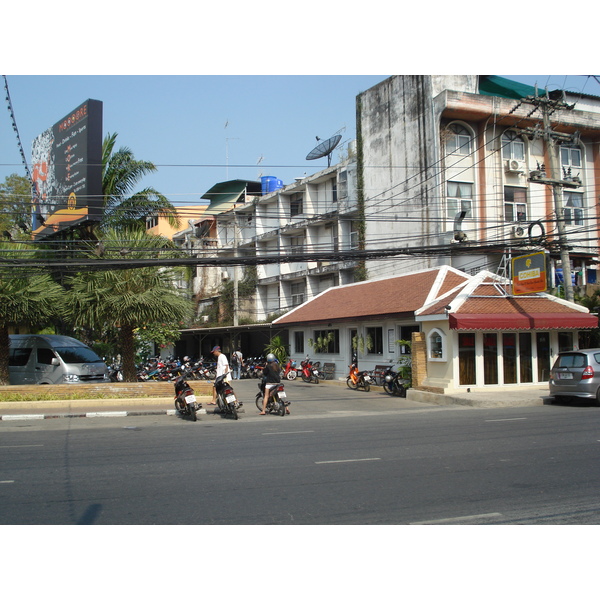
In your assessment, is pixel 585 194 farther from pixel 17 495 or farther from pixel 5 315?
pixel 17 495

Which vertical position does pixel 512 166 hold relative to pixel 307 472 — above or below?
above

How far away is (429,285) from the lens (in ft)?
77.4

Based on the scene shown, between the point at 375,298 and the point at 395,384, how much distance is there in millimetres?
5585

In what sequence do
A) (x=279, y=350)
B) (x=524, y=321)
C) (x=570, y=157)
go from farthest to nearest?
1. (x=279, y=350)
2. (x=570, y=157)
3. (x=524, y=321)

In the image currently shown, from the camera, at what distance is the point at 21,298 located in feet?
62.5

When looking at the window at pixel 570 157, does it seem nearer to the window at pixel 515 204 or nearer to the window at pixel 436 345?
the window at pixel 515 204

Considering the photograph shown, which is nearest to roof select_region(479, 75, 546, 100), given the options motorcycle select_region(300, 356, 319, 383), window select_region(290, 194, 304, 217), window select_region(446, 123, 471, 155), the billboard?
window select_region(446, 123, 471, 155)

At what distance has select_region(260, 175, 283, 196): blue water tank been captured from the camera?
157ft

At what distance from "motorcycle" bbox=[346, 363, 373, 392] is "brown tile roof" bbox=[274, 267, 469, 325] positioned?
7.68 feet

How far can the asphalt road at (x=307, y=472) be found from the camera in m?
6.25

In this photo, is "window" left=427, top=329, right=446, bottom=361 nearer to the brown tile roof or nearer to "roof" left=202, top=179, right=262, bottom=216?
the brown tile roof

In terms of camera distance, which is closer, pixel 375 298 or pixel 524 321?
pixel 524 321

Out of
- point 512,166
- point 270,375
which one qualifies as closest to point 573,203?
point 512,166

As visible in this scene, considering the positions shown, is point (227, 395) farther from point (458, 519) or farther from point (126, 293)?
point (458, 519)
